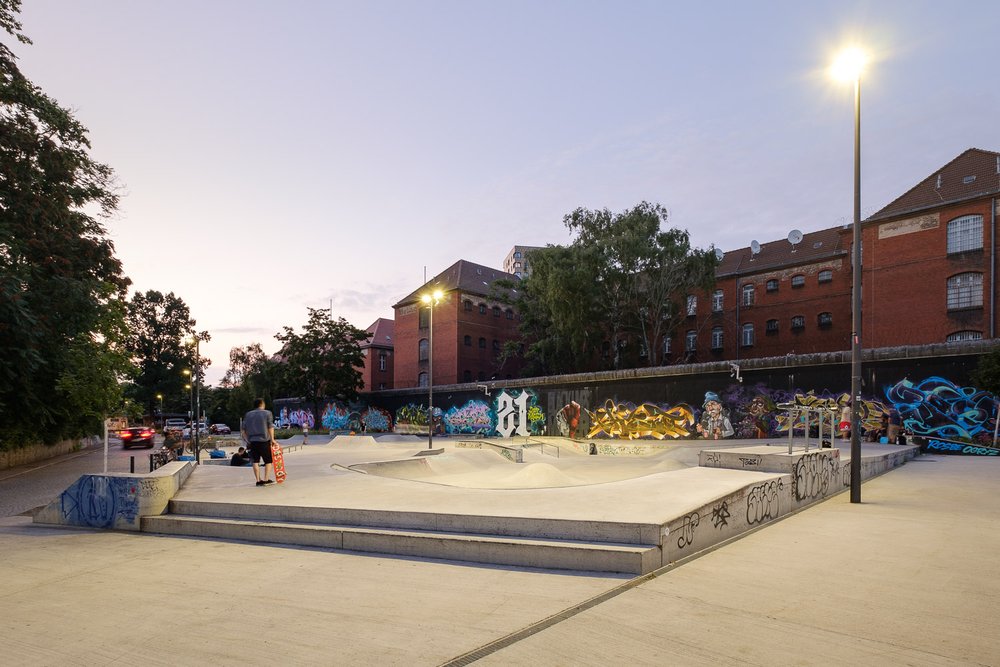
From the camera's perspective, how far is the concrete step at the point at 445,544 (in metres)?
5.79

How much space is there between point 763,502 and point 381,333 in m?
62.9

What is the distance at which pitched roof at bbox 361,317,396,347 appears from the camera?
6650 cm

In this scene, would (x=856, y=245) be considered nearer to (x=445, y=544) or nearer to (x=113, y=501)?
(x=445, y=544)

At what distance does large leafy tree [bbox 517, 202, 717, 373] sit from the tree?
1750 centimetres

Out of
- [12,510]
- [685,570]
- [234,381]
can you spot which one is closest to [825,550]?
[685,570]

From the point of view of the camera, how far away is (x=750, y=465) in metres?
9.98

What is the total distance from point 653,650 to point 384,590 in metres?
2.63

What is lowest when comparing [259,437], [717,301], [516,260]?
[259,437]

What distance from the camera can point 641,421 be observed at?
31.2 metres

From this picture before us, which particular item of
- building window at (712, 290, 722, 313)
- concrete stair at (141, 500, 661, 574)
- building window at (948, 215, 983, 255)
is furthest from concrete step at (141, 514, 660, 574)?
building window at (712, 290, 722, 313)

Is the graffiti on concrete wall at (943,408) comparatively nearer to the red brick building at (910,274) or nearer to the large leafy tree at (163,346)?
the red brick building at (910,274)

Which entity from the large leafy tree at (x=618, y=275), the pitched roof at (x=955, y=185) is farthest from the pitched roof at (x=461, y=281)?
the pitched roof at (x=955, y=185)

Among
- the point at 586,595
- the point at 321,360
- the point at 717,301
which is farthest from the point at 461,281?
the point at 586,595

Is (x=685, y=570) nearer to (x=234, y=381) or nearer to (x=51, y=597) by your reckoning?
(x=51, y=597)
